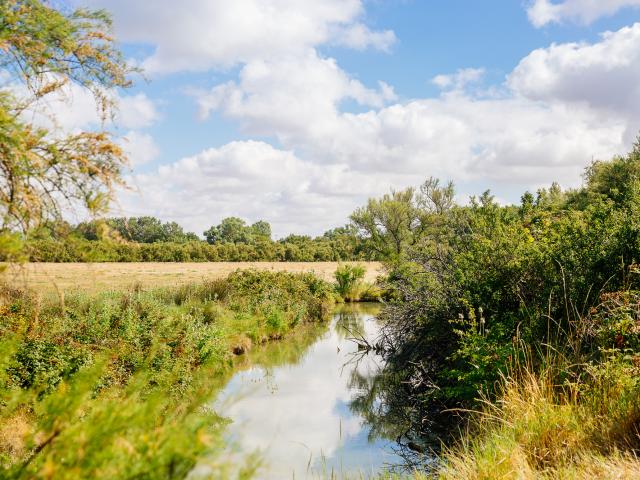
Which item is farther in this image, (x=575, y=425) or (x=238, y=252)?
(x=238, y=252)

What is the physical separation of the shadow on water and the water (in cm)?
2

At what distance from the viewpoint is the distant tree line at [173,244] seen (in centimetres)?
520

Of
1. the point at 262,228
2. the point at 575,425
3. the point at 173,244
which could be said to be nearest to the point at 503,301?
the point at 575,425

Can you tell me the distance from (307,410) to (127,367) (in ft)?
13.4

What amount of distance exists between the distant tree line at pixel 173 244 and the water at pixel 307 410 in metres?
2.09

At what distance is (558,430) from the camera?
17.0ft

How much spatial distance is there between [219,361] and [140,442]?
1401 centimetres

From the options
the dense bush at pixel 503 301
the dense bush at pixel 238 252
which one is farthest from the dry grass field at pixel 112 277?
the dense bush at pixel 503 301

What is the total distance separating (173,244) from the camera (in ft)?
217

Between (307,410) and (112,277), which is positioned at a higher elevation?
(112,277)

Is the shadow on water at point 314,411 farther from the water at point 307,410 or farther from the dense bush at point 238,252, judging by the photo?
the dense bush at point 238,252

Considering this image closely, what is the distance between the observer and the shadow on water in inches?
366

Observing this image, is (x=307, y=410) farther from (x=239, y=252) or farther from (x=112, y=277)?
(x=239, y=252)

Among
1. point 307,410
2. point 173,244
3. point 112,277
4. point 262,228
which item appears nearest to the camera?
point 307,410
